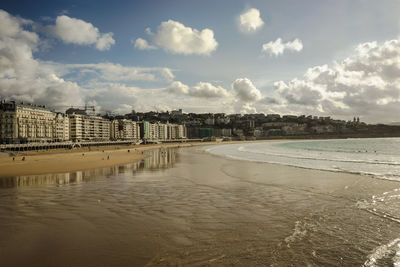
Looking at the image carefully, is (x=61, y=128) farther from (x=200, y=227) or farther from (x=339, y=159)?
(x=200, y=227)

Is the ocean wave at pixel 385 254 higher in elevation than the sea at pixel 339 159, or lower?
higher

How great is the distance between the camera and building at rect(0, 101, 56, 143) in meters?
82.3

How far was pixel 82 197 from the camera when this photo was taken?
12172 millimetres

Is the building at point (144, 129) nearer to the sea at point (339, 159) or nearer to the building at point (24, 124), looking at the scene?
the building at point (24, 124)

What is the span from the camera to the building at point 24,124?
82.3 meters

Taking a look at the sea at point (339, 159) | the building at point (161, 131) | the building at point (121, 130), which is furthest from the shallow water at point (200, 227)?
the building at point (161, 131)

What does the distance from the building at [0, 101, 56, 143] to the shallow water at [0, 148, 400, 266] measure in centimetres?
8339

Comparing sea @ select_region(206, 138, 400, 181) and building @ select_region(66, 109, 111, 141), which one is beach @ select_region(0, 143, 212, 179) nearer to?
sea @ select_region(206, 138, 400, 181)

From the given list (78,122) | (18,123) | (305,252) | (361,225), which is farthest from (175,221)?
(78,122)

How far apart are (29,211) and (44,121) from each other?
328ft

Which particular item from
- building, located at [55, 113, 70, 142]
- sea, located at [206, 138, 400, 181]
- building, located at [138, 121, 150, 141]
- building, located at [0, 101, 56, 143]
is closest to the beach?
sea, located at [206, 138, 400, 181]

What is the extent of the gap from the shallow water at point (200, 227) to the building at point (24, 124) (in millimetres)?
83387

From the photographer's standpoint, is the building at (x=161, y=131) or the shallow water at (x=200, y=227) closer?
the shallow water at (x=200, y=227)

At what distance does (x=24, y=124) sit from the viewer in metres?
86.5
